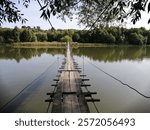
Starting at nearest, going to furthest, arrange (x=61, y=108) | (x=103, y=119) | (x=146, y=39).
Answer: (x=103, y=119) → (x=61, y=108) → (x=146, y=39)

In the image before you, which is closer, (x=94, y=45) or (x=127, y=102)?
(x=127, y=102)

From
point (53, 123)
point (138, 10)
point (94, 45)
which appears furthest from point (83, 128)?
point (94, 45)

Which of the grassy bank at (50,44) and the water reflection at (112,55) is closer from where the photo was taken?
the water reflection at (112,55)

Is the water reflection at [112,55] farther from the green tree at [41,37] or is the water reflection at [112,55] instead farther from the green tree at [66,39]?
the green tree at [41,37]

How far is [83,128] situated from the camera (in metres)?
3.45

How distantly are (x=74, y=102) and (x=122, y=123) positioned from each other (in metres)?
1.89

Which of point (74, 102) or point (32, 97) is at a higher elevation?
point (74, 102)

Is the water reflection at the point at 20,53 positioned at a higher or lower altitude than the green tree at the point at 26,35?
lower

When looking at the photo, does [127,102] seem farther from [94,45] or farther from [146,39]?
[146,39]

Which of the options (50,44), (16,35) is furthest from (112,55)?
(16,35)

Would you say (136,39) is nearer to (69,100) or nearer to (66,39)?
(66,39)

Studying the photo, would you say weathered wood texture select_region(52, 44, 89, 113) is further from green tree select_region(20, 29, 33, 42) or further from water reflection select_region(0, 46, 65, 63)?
green tree select_region(20, 29, 33, 42)

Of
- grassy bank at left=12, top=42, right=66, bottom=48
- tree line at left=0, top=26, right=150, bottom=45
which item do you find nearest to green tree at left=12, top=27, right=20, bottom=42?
tree line at left=0, top=26, right=150, bottom=45

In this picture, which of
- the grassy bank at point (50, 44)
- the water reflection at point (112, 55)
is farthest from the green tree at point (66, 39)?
the water reflection at point (112, 55)
